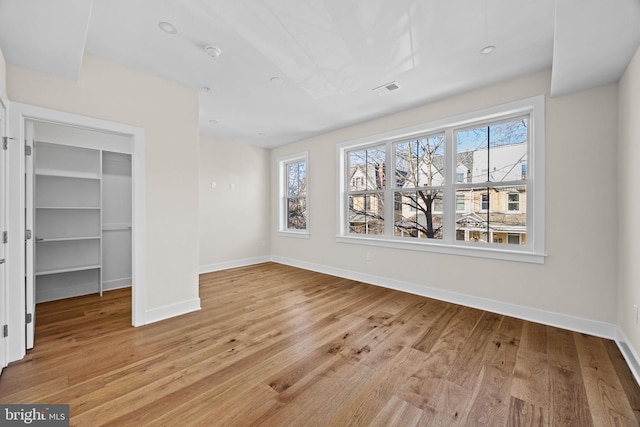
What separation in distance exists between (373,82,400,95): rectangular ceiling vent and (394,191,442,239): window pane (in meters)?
1.51

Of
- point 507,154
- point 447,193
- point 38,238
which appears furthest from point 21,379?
point 507,154

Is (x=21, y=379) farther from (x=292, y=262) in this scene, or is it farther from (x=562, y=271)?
(x=562, y=271)

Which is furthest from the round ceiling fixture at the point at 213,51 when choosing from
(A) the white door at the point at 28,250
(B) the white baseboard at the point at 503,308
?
(B) the white baseboard at the point at 503,308

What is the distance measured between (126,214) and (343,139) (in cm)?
382

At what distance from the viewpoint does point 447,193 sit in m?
3.45

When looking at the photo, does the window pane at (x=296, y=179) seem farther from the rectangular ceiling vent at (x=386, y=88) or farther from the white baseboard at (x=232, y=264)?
the rectangular ceiling vent at (x=386, y=88)

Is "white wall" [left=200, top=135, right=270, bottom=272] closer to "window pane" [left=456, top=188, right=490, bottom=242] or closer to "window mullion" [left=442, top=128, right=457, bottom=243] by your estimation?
"window mullion" [left=442, top=128, right=457, bottom=243]

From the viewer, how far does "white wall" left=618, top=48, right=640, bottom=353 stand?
1.92 meters

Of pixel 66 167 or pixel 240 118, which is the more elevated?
pixel 240 118

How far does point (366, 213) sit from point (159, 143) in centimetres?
314

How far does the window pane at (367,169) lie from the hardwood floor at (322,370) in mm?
2101

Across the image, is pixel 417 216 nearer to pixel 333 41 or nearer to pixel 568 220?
pixel 568 220

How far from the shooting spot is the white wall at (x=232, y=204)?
495cm
